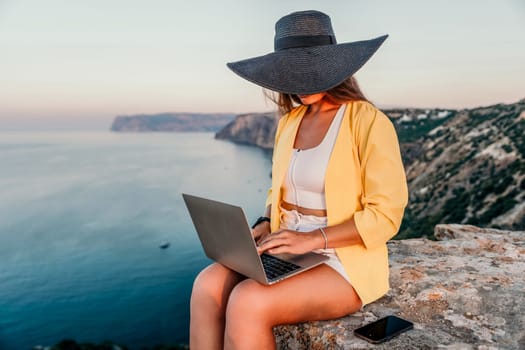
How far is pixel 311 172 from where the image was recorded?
76.9 inches

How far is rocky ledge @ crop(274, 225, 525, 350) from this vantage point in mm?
1699

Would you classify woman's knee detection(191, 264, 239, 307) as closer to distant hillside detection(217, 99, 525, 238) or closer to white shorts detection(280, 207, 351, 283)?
white shorts detection(280, 207, 351, 283)

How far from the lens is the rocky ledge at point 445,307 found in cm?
170

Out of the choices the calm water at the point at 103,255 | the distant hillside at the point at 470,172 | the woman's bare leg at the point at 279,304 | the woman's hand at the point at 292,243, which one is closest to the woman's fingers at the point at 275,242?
the woman's hand at the point at 292,243

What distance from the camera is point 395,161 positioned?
1.79 metres

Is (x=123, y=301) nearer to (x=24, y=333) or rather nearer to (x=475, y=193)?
(x=24, y=333)

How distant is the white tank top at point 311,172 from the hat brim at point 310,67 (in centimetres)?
24

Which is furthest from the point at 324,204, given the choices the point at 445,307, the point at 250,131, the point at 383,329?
the point at 250,131

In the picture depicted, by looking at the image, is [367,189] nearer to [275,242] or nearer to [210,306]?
[275,242]

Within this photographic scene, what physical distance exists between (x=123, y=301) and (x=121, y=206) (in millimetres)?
24991

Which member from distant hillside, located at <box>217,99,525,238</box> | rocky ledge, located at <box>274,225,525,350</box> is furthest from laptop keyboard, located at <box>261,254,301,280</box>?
distant hillside, located at <box>217,99,525,238</box>

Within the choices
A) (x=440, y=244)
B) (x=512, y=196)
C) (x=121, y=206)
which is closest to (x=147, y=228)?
(x=121, y=206)

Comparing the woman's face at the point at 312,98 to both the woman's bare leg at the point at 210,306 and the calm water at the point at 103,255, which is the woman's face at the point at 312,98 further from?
the calm water at the point at 103,255

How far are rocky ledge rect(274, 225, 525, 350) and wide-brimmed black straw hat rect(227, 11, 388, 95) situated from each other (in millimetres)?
991
